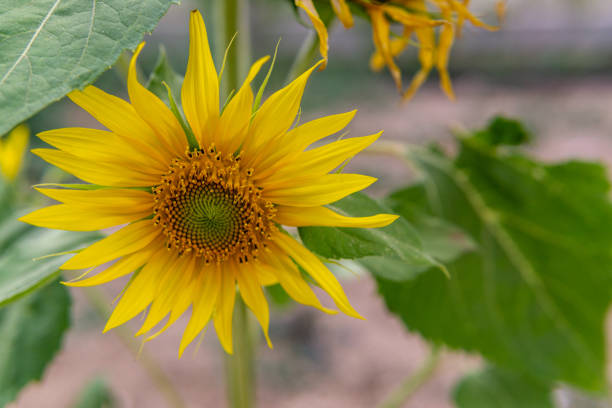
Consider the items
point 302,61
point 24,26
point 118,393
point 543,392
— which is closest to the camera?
point 24,26

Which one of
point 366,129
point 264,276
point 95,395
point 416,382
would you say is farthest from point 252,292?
point 366,129

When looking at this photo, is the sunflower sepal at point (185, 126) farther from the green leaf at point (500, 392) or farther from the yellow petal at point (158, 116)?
the green leaf at point (500, 392)

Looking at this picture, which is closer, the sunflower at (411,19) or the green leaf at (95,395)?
the sunflower at (411,19)

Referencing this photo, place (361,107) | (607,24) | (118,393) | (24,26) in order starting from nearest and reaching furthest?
(24,26), (118,393), (361,107), (607,24)

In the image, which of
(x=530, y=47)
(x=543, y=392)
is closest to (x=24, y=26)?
(x=543, y=392)

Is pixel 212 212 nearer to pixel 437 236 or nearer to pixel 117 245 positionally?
pixel 117 245

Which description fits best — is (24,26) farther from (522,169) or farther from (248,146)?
(522,169)

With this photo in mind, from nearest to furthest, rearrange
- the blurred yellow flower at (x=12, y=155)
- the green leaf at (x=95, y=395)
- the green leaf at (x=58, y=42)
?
the green leaf at (x=58, y=42) → the blurred yellow flower at (x=12, y=155) → the green leaf at (x=95, y=395)

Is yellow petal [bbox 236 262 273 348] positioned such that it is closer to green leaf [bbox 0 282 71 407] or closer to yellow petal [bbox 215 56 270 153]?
A: yellow petal [bbox 215 56 270 153]

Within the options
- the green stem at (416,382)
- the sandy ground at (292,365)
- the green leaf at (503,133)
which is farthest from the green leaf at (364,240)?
the sandy ground at (292,365)
